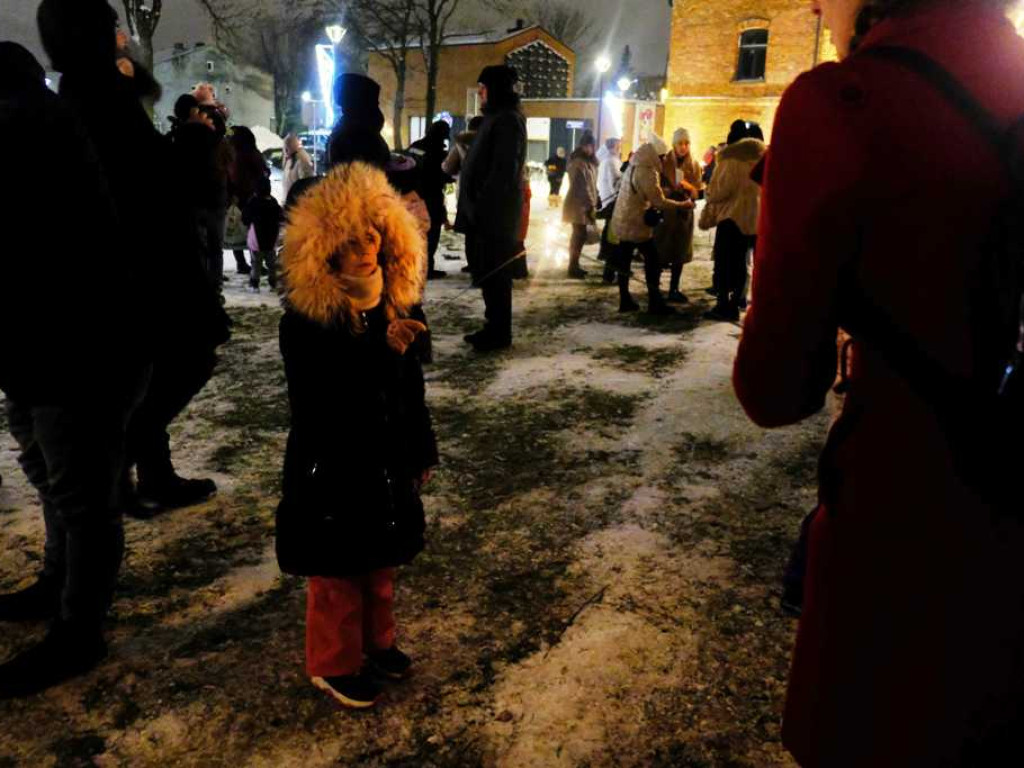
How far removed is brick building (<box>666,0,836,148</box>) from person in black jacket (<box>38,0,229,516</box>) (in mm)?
30626

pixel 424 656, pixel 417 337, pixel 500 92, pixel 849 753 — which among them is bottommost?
pixel 424 656

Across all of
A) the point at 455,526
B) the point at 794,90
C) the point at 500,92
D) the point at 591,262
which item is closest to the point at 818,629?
the point at 794,90

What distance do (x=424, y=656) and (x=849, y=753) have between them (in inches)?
75.7

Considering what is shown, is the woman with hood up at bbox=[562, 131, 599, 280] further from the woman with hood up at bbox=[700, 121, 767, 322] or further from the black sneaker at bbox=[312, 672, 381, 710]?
the black sneaker at bbox=[312, 672, 381, 710]

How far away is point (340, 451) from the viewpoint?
2461mm

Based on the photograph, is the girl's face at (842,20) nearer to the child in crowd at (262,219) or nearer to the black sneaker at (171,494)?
the black sneaker at (171,494)

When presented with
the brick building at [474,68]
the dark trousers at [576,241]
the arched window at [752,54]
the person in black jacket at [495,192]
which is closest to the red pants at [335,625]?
the person in black jacket at [495,192]

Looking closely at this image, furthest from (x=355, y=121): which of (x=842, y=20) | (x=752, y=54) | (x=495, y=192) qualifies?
(x=752, y=54)

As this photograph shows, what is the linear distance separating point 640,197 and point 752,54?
27175 mm

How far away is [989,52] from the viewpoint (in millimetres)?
1076

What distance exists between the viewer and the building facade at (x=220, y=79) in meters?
65.6

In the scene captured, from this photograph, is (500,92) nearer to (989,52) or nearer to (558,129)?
(989,52)

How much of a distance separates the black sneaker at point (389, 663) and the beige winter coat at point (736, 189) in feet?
20.1

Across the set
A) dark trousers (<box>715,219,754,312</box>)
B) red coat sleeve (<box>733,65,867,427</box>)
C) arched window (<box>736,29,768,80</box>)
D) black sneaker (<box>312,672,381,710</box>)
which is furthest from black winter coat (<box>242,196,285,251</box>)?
arched window (<box>736,29,768,80</box>)
